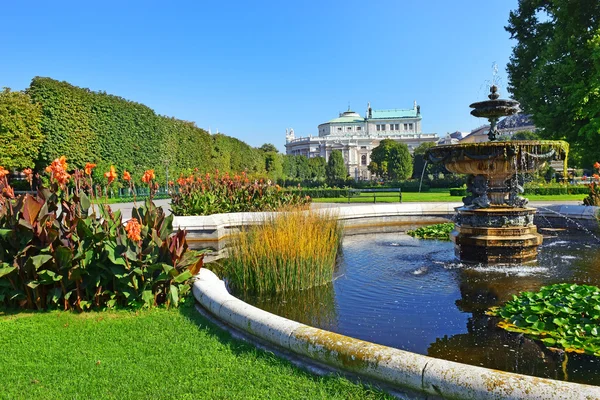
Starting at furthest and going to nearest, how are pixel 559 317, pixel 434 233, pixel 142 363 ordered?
pixel 434 233 → pixel 559 317 → pixel 142 363

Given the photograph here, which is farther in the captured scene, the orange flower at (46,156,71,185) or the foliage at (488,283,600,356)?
the orange flower at (46,156,71,185)

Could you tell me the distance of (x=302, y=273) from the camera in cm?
523

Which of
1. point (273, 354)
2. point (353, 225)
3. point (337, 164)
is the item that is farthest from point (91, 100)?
point (337, 164)

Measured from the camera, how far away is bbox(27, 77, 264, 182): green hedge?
79.5 feet

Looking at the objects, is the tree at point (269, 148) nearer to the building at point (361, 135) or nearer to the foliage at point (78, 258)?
the building at point (361, 135)

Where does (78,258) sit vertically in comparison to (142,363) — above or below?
above

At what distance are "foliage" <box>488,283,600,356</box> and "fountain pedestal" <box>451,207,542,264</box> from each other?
240cm

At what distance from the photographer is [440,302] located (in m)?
4.76

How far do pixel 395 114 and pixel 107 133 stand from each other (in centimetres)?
8811

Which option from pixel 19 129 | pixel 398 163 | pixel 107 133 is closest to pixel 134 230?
pixel 19 129

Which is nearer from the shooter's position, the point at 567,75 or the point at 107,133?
the point at 567,75

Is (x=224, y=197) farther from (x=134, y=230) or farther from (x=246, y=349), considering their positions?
(x=246, y=349)

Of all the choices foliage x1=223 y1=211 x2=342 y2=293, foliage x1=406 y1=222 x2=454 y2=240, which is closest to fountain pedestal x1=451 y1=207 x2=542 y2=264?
foliage x1=406 y1=222 x2=454 y2=240

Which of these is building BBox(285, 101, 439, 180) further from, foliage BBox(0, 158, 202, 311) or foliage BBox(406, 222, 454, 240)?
foliage BBox(0, 158, 202, 311)
